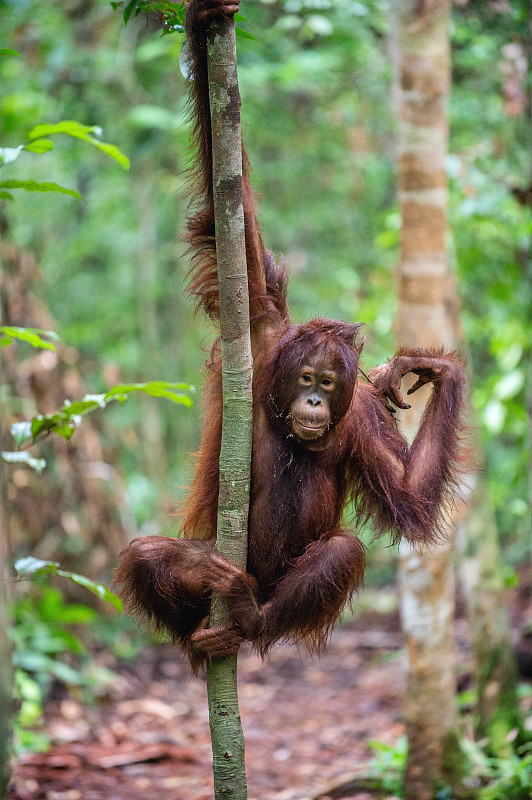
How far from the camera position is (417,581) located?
4.71 meters

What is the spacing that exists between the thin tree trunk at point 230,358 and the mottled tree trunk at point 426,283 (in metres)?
2.20

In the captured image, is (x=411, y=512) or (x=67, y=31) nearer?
(x=411, y=512)

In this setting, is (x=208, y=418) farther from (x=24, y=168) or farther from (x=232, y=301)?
(x=24, y=168)

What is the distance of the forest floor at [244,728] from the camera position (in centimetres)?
483

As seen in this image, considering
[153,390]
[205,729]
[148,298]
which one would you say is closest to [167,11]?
[153,390]

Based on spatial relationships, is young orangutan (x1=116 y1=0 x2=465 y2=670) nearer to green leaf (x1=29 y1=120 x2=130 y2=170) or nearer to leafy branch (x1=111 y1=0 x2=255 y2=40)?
leafy branch (x1=111 y1=0 x2=255 y2=40)

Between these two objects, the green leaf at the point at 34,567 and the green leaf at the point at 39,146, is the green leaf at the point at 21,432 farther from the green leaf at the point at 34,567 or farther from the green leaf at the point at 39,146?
the green leaf at the point at 39,146

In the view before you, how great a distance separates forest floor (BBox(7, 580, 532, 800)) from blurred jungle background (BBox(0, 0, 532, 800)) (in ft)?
0.68

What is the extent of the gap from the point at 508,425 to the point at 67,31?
19.9ft

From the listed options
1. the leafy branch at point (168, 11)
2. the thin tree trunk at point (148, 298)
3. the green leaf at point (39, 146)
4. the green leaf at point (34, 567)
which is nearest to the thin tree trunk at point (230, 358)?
the leafy branch at point (168, 11)

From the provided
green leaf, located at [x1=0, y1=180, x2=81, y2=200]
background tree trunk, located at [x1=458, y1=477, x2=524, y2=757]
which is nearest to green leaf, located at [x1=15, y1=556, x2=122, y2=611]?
green leaf, located at [x1=0, y1=180, x2=81, y2=200]

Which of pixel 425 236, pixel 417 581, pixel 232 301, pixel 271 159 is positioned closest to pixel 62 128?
pixel 232 301

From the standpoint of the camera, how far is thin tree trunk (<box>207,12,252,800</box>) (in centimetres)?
260

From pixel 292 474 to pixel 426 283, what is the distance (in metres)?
1.93
